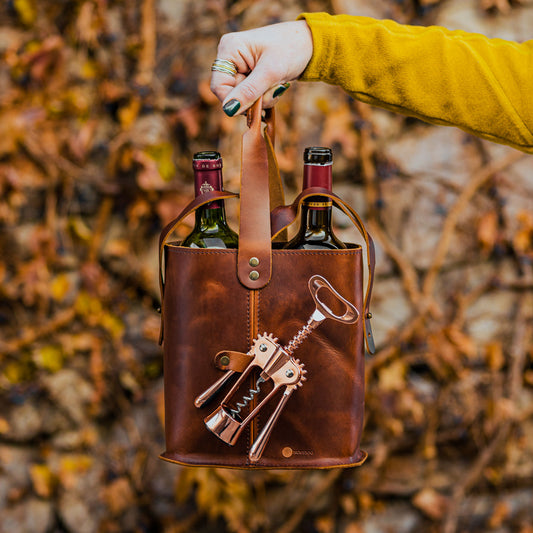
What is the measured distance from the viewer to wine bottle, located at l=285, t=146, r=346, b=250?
2.72 feet

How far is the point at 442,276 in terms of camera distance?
2084 millimetres

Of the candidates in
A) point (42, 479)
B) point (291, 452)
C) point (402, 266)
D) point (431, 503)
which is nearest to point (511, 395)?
point (431, 503)

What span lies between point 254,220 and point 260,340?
0.52 feet

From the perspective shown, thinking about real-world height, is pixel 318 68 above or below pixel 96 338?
above

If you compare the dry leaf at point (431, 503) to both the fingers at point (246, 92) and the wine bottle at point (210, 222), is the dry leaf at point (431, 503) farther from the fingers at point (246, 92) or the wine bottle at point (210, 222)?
the fingers at point (246, 92)

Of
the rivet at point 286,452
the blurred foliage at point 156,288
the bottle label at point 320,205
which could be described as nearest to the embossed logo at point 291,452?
the rivet at point 286,452

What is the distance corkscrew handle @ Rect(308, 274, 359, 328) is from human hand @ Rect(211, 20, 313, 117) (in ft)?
0.83

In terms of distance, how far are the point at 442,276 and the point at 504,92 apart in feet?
4.21

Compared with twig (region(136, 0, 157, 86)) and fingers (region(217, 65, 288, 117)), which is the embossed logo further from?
twig (region(136, 0, 157, 86))

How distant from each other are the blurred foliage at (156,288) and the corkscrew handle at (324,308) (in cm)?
122

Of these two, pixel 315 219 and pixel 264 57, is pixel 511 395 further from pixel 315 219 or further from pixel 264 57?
pixel 264 57

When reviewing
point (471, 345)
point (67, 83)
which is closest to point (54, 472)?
point (67, 83)

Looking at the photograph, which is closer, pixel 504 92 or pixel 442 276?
pixel 504 92

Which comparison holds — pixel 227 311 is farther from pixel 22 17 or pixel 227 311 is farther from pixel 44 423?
pixel 22 17
